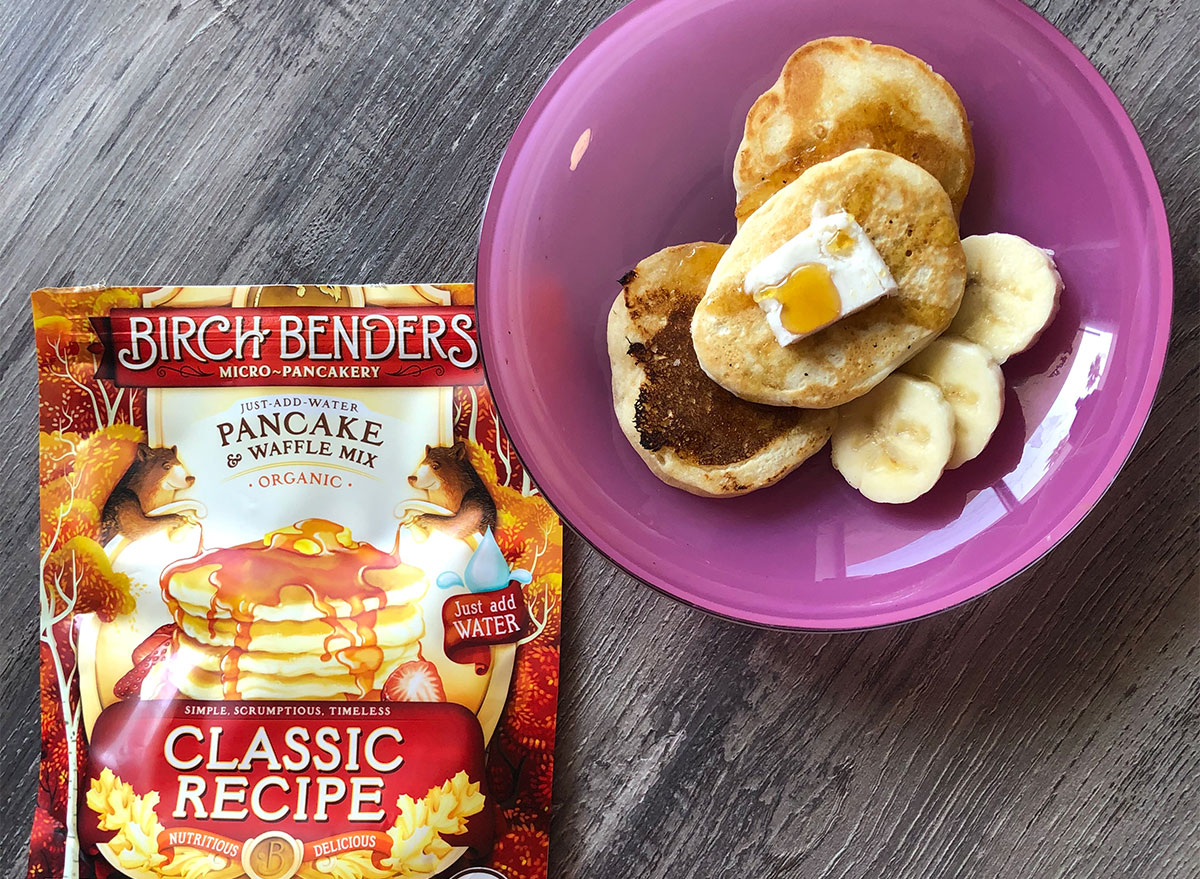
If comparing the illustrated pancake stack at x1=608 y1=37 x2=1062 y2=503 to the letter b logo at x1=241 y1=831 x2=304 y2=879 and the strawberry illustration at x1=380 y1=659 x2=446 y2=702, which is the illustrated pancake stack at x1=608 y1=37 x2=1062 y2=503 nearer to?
the strawberry illustration at x1=380 y1=659 x2=446 y2=702

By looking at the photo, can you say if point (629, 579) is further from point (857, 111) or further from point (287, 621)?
point (857, 111)

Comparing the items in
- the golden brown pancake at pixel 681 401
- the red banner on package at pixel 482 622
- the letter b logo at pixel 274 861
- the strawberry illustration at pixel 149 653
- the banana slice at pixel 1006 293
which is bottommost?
the letter b logo at pixel 274 861

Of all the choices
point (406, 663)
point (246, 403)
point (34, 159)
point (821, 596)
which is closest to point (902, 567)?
point (821, 596)

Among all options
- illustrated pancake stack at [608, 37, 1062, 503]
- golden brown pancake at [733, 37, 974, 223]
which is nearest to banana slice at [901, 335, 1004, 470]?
illustrated pancake stack at [608, 37, 1062, 503]

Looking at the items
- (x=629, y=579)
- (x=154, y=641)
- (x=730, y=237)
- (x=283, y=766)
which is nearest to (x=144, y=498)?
(x=154, y=641)

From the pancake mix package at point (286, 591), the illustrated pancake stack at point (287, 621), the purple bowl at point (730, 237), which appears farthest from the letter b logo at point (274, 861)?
the purple bowl at point (730, 237)

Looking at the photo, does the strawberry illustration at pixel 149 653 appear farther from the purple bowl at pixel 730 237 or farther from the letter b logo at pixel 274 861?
the purple bowl at pixel 730 237
